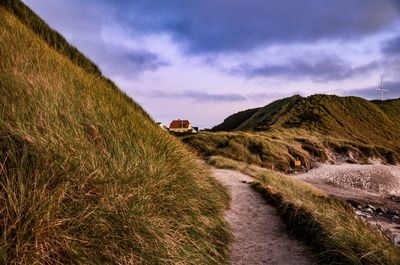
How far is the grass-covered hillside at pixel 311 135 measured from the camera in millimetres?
48531

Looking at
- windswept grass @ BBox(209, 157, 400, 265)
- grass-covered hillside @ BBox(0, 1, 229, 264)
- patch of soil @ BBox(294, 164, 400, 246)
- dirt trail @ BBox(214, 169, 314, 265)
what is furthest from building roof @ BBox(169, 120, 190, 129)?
grass-covered hillside @ BBox(0, 1, 229, 264)

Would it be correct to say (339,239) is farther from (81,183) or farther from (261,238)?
(81,183)

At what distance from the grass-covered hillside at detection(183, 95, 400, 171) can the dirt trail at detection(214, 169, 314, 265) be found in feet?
103

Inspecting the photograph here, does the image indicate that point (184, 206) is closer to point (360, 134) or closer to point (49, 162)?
point (49, 162)

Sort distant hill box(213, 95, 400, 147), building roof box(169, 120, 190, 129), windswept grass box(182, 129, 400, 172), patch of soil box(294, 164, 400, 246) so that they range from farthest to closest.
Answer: building roof box(169, 120, 190, 129) → distant hill box(213, 95, 400, 147) → windswept grass box(182, 129, 400, 172) → patch of soil box(294, 164, 400, 246)

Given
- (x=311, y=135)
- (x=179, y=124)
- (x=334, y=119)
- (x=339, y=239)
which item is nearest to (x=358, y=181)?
(x=311, y=135)

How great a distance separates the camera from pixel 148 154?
7.49m

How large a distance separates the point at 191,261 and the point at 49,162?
2412 mm

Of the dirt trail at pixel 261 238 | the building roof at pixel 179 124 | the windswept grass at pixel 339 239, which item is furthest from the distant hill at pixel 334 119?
the windswept grass at pixel 339 239

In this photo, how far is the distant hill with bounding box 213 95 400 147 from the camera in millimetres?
77312

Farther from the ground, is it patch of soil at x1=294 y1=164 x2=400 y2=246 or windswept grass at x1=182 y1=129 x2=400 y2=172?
windswept grass at x1=182 y1=129 x2=400 y2=172

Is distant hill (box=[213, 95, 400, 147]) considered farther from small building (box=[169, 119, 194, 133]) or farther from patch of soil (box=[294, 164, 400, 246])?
patch of soil (box=[294, 164, 400, 246])

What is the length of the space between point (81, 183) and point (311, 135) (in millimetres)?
66781

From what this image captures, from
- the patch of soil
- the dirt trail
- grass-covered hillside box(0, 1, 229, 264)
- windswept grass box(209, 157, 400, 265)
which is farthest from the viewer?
the patch of soil
